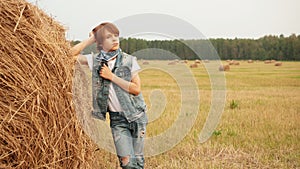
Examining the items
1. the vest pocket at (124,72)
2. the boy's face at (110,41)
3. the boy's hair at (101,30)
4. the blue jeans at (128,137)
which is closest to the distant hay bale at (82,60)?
the boy's hair at (101,30)

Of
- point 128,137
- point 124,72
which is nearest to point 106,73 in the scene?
point 124,72

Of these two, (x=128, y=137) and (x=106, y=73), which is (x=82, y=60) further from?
(x=128, y=137)

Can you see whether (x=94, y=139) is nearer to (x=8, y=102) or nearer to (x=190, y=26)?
(x=8, y=102)

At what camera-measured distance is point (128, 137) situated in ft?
12.8

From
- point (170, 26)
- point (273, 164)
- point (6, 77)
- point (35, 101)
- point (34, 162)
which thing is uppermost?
point (170, 26)

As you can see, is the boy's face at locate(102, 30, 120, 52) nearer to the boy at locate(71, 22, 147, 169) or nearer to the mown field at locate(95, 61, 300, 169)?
the boy at locate(71, 22, 147, 169)

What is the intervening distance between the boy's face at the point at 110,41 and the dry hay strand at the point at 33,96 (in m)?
0.39

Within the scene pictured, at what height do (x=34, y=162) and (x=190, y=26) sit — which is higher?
(x=190, y=26)

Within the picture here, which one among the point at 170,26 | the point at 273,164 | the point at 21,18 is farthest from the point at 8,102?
the point at 273,164

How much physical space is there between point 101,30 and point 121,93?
64 centimetres

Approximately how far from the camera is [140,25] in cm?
403

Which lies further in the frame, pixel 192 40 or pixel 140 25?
pixel 192 40

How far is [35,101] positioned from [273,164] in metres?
3.20

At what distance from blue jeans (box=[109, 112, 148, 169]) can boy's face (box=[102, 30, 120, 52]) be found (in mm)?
621
